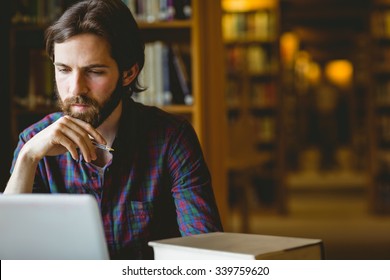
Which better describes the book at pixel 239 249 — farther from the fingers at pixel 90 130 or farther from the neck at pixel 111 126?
the neck at pixel 111 126

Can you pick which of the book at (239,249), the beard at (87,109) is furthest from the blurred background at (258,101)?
the book at (239,249)

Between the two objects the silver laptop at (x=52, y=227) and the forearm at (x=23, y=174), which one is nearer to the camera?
the silver laptop at (x=52, y=227)

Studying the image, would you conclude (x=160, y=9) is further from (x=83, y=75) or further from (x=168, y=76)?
(x=83, y=75)

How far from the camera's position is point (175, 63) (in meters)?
3.01

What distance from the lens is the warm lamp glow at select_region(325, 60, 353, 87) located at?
19431mm

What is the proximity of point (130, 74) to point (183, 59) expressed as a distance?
1.35 meters

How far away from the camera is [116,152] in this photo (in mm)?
1558

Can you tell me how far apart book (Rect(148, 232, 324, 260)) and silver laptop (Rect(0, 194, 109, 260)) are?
0.11 m

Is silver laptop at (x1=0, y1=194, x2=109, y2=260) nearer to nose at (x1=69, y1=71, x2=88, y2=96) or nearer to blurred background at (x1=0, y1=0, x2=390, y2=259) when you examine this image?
nose at (x1=69, y1=71, x2=88, y2=96)

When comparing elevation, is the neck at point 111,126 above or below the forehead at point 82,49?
below

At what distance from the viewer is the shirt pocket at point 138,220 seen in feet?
4.94

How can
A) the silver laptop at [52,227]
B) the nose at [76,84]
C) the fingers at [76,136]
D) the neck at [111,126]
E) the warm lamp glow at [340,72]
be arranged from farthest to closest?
the warm lamp glow at [340,72] → the neck at [111,126] → the nose at [76,84] → the fingers at [76,136] → the silver laptop at [52,227]

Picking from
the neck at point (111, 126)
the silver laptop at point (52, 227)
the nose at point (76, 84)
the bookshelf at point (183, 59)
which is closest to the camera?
the silver laptop at point (52, 227)

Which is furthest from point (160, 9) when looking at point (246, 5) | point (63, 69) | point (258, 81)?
point (258, 81)
